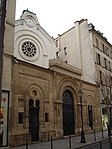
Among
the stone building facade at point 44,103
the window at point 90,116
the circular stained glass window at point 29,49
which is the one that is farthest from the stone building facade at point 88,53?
the circular stained glass window at point 29,49

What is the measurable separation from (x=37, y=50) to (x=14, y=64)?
7131 mm

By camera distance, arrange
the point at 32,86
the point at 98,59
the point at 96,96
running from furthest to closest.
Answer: the point at 98,59 < the point at 96,96 < the point at 32,86

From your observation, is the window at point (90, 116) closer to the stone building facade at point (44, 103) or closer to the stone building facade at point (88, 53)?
the stone building facade at point (44, 103)

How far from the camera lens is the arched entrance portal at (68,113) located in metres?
23.1

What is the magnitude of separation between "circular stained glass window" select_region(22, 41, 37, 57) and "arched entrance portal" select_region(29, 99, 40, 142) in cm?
660

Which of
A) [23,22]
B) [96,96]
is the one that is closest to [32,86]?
[23,22]

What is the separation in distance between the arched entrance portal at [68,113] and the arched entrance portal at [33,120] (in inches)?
183

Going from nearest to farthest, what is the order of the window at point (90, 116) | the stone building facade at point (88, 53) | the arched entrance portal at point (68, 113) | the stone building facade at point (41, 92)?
the stone building facade at point (41, 92)
the arched entrance portal at point (68, 113)
the window at point (90, 116)
the stone building facade at point (88, 53)

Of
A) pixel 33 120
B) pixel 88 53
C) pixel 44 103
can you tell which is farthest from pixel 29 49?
pixel 88 53

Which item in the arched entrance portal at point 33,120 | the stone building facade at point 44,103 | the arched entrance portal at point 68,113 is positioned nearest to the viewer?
the stone building facade at point 44,103

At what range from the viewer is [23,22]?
23609 mm

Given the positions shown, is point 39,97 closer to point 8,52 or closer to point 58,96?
point 58,96

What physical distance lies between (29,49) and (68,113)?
861cm

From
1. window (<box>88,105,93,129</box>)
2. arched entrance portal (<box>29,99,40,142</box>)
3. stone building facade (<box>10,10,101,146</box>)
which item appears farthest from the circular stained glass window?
window (<box>88,105,93,129</box>)
